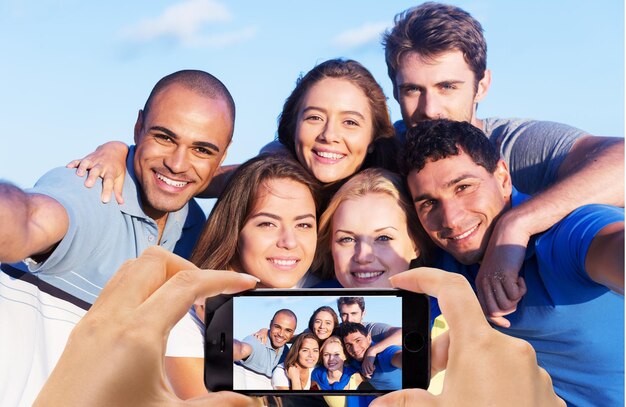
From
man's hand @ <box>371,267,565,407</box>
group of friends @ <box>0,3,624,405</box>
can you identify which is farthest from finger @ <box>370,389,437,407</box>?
group of friends @ <box>0,3,624,405</box>

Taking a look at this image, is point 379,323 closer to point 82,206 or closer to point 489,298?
point 489,298

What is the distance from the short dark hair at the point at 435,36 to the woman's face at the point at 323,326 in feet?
3.32

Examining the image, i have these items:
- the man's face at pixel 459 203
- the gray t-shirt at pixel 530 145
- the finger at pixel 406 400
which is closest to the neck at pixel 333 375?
the finger at pixel 406 400

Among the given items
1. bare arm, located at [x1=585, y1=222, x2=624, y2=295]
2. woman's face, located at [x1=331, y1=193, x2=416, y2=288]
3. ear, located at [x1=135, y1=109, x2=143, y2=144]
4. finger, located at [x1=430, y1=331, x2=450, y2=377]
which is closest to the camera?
finger, located at [x1=430, y1=331, x2=450, y2=377]

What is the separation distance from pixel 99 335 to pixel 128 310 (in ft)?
0.17

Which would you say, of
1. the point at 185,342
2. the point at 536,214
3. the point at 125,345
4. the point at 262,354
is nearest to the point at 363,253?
the point at 536,214

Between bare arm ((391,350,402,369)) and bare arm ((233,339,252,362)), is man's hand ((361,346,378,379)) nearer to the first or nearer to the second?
bare arm ((391,350,402,369))

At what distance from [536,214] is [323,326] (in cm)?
86

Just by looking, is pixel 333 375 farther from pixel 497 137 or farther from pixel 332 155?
pixel 497 137

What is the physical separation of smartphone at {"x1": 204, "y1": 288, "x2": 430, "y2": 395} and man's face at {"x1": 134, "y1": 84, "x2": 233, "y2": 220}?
0.88 metres

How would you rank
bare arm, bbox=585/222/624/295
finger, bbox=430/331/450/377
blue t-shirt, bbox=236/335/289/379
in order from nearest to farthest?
finger, bbox=430/331/450/377
blue t-shirt, bbox=236/335/289/379
bare arm, bbox=585/222/624/295

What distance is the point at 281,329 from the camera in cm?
180

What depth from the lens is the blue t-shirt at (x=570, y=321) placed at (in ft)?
7.50

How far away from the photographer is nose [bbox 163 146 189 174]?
8.19ft
